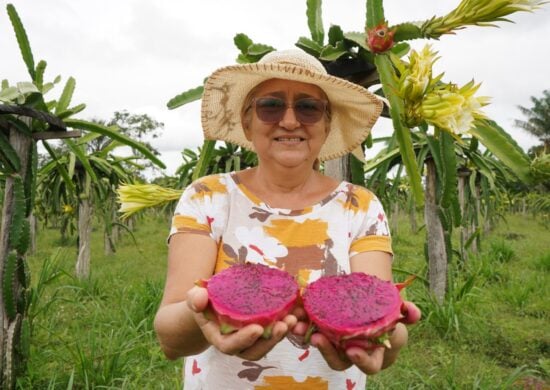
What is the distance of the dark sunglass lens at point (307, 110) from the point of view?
3.39ft

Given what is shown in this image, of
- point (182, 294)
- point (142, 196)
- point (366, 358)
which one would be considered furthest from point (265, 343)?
point (142, 196)

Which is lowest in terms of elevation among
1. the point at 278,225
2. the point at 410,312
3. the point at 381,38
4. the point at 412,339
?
the point at 412,339

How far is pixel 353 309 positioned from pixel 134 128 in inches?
746

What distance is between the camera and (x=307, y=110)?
40.9 inches

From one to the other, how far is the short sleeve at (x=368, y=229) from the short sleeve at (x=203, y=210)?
0.28m

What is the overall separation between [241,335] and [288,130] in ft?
1.64

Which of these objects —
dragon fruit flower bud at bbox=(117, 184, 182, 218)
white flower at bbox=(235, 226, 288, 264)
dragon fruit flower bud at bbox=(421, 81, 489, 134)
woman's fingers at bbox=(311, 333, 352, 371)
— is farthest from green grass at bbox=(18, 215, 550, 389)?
woman's fingers at bbox=(311, 333, 352, 371)

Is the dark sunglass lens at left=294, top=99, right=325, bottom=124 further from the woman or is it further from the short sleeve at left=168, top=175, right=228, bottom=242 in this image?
the short sleeve at left=168, top=175, right=228, bottom=242

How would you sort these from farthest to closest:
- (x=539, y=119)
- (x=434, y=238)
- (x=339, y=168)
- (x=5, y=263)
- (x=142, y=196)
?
(x=539, y=119) < (x=434, y=238) < (x=5, y=263) < (x=142, y=196) < (x=339, y=168)

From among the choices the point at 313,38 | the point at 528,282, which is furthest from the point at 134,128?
the point at 313,38

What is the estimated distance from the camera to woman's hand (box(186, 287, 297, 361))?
0.66 meters

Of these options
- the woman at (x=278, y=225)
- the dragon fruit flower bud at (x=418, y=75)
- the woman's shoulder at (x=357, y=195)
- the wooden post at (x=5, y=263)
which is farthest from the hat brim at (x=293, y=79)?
the wooden post at (x=5, y=263)

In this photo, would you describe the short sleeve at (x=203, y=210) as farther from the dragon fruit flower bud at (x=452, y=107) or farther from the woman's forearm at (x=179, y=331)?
the dragon fruit flower bud at (x=452, y=107)

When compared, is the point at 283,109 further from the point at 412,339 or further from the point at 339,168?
the point at 412,339
